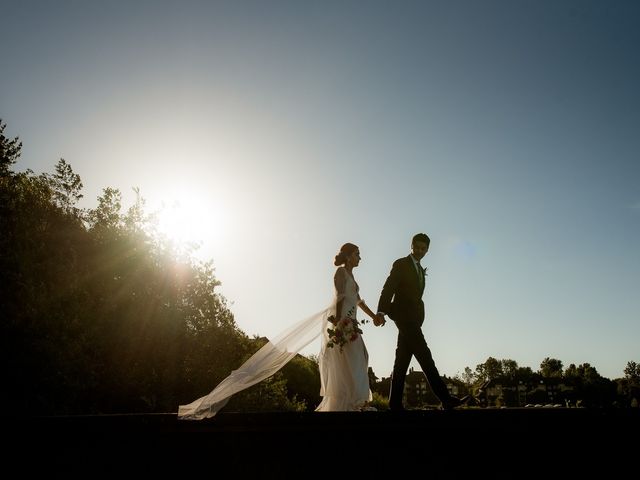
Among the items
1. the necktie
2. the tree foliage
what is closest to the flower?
the necktie

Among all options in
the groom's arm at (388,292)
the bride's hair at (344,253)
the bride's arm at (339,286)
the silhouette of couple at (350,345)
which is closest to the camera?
the silhouette of couple at (350,345)

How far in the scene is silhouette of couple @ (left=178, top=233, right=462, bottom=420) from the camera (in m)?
6.99

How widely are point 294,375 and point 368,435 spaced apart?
48.5m

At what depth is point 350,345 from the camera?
8828 mm

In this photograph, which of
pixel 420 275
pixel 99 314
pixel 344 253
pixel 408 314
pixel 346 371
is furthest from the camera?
pixel 99 314

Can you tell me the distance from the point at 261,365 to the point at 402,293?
2.53m

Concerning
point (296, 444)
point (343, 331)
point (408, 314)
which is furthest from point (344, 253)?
point (296, 444)

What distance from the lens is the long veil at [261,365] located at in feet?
18.5

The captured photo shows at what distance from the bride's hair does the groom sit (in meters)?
1.57

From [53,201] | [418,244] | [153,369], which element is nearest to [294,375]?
[153,369]

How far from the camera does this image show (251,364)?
6984mm

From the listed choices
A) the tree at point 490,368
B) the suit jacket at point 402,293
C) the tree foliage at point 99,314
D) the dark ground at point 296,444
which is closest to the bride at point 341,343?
the suit jacket at point 402,293

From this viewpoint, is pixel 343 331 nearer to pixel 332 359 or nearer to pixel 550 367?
pixel 332 359

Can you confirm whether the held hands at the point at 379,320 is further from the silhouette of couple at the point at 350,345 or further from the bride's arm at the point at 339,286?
the bride's arm at the point at 339,286
